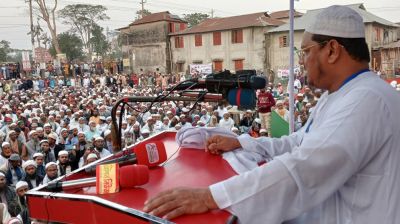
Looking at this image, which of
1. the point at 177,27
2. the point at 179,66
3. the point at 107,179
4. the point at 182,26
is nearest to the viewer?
the point at 107,179

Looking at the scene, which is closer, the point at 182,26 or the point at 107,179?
the point at 107,179

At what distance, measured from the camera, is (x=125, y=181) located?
5.42ft

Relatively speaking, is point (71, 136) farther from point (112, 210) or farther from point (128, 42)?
point (128, 42)

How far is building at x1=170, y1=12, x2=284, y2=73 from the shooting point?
29703 mm

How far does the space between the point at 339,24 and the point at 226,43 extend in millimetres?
30287

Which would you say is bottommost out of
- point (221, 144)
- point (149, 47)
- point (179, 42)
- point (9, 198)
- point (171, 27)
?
point (9, 198)

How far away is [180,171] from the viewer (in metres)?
1.86

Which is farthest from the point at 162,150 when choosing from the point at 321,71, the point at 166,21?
the point at 166,21

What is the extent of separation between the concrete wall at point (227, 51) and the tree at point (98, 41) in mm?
16642

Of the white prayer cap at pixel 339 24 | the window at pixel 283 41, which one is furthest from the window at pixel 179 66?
the white prayer cap at pixel 339 24

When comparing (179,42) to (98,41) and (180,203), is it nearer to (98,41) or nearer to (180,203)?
(98,41)

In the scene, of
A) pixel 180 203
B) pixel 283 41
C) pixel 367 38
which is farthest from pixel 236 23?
pixel 180 203

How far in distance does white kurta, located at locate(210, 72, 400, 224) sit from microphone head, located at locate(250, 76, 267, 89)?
1.45 feet

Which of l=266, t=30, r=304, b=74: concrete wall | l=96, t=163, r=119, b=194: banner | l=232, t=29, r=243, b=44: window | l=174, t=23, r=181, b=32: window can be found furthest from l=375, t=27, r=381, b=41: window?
l=96, t=163, r=119, b=194: banner
